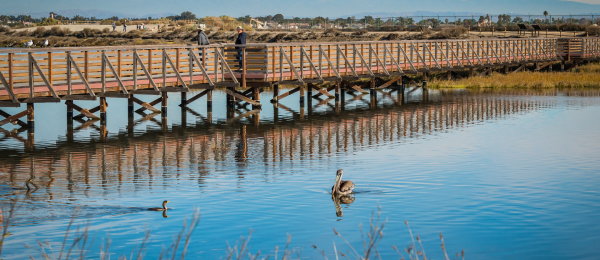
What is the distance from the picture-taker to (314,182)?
50.1ft

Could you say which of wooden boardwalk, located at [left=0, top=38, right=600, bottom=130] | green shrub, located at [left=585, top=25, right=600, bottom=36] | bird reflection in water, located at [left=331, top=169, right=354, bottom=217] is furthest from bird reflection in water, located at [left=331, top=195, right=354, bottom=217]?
green shrub, located at [left=585, top=25, right=600, bottom=36]

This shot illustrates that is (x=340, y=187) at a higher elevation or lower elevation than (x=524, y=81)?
lower

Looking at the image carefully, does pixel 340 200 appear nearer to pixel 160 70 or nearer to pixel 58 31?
pixel 160 70

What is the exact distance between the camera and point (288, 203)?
43.6ft

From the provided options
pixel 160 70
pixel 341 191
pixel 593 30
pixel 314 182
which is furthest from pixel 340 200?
pixel 593 30

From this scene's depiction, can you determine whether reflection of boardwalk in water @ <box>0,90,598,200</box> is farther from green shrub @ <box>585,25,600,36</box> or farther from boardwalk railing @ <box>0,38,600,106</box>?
green shrub @ <box>585,25,600,36</box>

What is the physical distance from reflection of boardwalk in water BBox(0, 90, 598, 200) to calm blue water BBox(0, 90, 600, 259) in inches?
2.4

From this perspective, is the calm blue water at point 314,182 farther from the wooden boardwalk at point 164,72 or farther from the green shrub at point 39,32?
the green shrub at point 39,32

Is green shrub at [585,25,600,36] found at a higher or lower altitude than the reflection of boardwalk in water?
higher

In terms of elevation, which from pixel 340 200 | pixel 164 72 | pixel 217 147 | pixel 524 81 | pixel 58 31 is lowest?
pixel 340 200

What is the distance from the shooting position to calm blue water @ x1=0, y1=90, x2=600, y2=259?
436 inches

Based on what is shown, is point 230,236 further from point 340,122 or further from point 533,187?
point 340,122

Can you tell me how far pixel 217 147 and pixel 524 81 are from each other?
2540 centimetres

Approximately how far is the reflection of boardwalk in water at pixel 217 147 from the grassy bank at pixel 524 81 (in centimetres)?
896
